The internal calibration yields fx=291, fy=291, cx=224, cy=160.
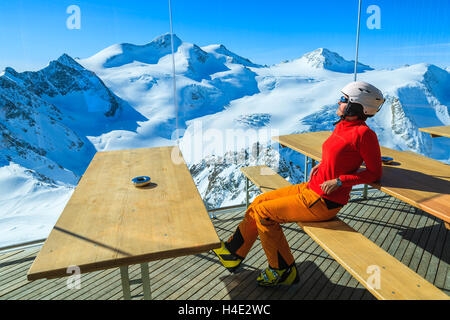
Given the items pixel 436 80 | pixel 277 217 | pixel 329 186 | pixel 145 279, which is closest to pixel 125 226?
pixel 145 279

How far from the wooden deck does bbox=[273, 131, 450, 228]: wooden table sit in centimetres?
71

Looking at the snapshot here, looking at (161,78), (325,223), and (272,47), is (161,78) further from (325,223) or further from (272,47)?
(325,223)

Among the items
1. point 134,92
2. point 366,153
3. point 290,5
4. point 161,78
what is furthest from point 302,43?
point 161,78

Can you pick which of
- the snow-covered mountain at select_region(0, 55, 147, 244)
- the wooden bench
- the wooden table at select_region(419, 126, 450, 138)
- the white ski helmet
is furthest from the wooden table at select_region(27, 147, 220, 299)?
the snow-covered mountain at select_region(0, 55, 147, 244)

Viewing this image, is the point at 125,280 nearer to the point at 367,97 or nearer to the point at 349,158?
the point at 349,158

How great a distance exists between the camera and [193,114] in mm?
41781

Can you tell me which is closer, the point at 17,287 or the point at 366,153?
the point at 366,153

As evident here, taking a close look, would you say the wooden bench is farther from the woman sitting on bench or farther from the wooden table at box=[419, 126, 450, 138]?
the wooden table at box=[419, 126, 450, 138]

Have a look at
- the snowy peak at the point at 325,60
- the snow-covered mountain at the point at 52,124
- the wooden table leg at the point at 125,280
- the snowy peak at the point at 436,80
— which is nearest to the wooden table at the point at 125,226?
the wooden table leg at the point at 125,280

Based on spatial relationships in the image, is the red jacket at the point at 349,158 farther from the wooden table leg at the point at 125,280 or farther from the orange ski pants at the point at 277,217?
the wooden table leg at the point at 125,280

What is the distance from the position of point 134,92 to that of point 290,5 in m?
24.5

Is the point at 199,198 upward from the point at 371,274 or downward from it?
upward

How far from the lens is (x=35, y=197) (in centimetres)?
2480

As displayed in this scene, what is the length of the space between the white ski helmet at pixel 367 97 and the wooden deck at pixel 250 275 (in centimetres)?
107
